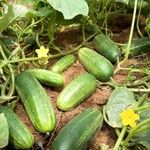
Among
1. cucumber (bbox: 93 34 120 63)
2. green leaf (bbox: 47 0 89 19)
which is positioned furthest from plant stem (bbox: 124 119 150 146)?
cucumber (bbox: 93 34 120 63)

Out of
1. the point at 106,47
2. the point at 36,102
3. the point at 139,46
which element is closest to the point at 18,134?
the point at 36,102

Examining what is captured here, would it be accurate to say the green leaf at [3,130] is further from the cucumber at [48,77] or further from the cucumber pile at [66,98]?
the cucumber at [48,77]

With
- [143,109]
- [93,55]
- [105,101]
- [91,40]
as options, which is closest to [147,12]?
[91,40]

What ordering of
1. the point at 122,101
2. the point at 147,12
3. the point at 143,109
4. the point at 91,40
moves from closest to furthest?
the point at 143,109, the point at 122,101, the point at 91,40, the point at 147,12

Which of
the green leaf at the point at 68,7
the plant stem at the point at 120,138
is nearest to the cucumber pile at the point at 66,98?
the plant stem at the point at 120,138

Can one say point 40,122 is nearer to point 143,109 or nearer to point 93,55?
point 143,109
